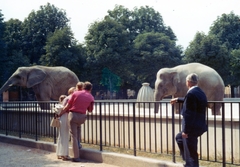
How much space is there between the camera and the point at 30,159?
33.8 feet

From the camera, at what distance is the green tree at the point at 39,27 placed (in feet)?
159

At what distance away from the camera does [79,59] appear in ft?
140

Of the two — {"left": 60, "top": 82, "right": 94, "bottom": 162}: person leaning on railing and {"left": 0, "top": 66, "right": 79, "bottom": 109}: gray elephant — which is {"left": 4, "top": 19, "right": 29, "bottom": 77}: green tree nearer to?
{"left": 0, "top": 66, "right": 79, "bottom": 109}: gray elephant

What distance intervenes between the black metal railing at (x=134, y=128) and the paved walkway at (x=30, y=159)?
57 centimetres

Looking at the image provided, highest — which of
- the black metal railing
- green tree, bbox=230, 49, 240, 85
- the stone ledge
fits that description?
green tree, bbox=230, 49, 240, 85

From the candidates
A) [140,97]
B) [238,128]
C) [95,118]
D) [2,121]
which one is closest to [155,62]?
[140,97]

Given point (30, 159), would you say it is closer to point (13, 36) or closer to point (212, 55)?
point (212, 55)

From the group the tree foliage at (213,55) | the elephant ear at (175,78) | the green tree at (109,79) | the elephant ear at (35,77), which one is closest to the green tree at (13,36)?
the green tree at (109,79)

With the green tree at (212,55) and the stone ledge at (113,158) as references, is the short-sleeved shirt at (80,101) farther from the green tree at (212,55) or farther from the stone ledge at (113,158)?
the green tree at (212,55)

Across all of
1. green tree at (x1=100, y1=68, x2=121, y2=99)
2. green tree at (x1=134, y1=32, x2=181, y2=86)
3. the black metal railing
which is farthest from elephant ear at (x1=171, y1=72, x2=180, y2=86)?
green tree at (x1=134, y1=32, x2=181, y2=86)

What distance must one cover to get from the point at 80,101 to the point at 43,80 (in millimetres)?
9570

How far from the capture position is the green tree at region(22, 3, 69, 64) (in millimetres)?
48531

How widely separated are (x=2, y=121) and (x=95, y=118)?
5962 mm

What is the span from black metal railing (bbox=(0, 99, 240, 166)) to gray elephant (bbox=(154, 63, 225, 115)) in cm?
316
